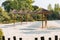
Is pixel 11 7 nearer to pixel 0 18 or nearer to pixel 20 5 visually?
pixel 20 5

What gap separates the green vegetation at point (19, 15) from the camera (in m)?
9.59

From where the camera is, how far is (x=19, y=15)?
1034 centimetres

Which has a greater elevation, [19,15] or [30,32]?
[19,15]

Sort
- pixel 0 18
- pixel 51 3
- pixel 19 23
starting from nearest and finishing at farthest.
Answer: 1. pixel 51 3
2. pixel 0 18
3. pixel 19 23

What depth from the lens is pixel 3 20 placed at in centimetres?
1014

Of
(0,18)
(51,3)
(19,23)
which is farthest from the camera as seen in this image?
(19,23)

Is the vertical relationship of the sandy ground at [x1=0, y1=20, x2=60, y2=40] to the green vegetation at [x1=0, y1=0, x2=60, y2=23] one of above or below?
below

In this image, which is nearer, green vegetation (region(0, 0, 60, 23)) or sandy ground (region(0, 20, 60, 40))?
sandy ground (region(0, 20, 60, 40))

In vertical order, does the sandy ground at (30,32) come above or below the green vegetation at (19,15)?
below

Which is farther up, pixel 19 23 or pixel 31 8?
pixel 31 8

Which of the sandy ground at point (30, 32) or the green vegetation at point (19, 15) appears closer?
the sandy ground at point (30, 32)

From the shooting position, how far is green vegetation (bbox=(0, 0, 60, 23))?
959 centimetres

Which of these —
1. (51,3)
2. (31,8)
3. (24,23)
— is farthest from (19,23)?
(51,3)

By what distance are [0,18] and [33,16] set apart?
1509 mm
